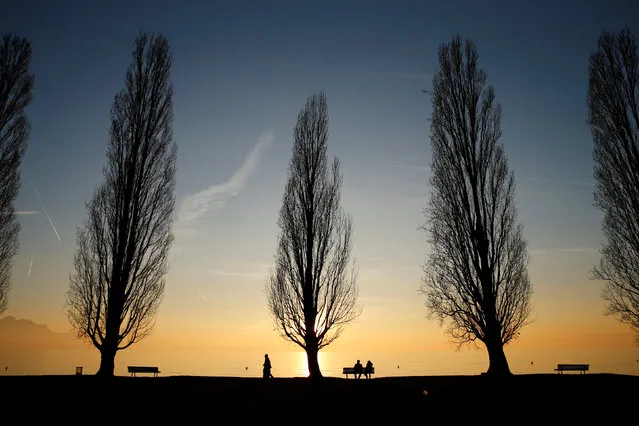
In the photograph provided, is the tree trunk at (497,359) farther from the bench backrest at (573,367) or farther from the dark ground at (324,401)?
the bench backrest at (573,367)

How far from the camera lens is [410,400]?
14211mm

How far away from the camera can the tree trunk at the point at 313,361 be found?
20.1 meters

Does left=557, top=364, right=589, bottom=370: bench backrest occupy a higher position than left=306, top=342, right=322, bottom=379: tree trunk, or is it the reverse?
left=306, top=342, right=322, bottom=379: tree trunk

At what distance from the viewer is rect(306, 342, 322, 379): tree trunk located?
65.8ft

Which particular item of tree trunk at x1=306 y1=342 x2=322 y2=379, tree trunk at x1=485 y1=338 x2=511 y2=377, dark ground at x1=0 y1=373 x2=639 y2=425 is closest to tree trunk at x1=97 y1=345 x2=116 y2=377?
dark ground at x1=0 y1=373 x2=639 y2=425

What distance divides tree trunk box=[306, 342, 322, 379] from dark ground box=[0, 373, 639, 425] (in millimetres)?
2269

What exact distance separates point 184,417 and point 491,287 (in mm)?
14667

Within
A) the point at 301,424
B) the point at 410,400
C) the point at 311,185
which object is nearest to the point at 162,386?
the point at 301,424

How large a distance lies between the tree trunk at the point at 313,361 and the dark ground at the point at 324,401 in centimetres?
227

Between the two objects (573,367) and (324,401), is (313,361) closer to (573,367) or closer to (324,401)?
(324,401)

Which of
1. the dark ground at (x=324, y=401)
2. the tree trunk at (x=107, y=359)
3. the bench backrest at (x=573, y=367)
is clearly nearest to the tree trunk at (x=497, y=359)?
the dark ground at (x=324, y=401)

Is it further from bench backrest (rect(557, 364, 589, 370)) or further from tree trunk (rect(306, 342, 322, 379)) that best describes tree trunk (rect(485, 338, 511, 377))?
tree trunk (rect(306, 342, 322, 379))

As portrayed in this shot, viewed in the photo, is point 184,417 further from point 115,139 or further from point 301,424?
point 115,139

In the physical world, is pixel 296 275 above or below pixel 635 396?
above
